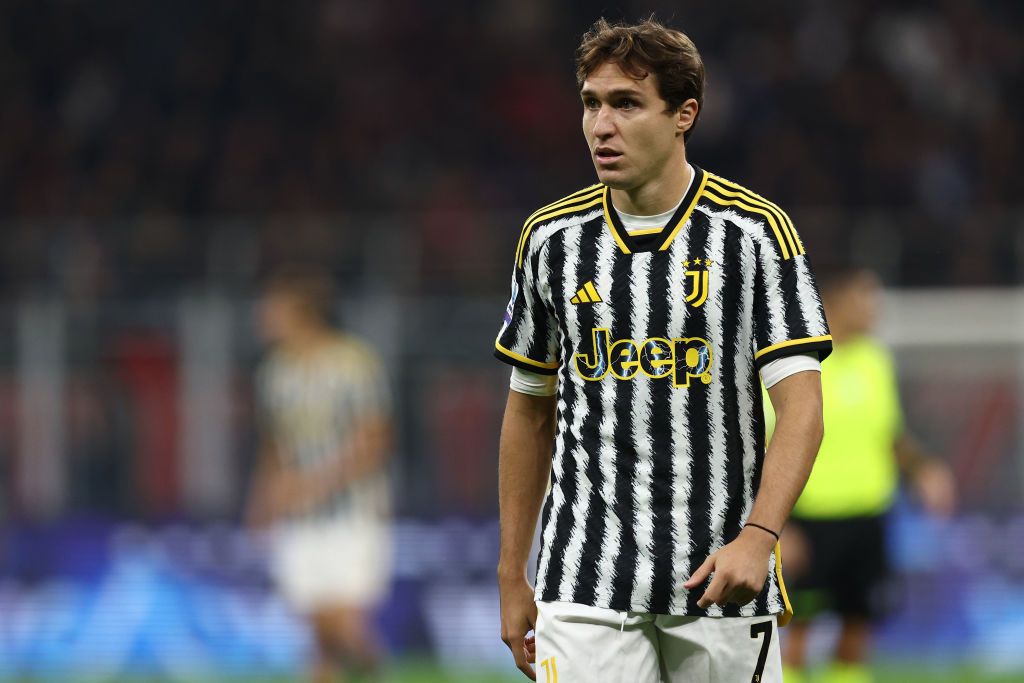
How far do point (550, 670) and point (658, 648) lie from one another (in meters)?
0.23

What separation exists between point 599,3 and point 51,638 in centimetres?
882

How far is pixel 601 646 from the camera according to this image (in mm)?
3473

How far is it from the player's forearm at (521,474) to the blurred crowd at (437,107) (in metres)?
9.38

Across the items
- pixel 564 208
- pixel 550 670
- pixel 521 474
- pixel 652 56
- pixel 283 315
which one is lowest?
pixel 550 670

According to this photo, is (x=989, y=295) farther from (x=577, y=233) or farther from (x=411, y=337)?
(x=577, y=233)

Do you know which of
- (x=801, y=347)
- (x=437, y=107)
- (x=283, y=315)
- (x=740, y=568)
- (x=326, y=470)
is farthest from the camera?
(x=437, y=107)

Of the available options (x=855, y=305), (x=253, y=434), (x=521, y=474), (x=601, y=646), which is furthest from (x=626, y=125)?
(x=253, y=434)

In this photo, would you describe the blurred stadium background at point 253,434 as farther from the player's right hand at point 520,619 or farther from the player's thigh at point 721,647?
the player's thigh at point 721,647

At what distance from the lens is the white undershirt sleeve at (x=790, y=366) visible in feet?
10.9

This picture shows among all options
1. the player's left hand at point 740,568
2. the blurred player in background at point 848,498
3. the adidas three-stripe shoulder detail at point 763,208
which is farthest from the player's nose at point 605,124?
the blurred player in background at point 848,498

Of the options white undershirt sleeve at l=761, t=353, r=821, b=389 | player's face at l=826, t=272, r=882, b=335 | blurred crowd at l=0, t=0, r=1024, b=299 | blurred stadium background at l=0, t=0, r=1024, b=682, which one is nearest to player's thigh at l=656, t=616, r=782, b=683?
white undershirt sleeve at l=761, t=353, r=821, b=389

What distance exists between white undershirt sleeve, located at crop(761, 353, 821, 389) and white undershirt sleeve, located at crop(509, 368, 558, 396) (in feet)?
1.78

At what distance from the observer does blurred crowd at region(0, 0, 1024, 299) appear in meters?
14.3

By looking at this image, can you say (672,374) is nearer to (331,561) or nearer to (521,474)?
(521,474)
